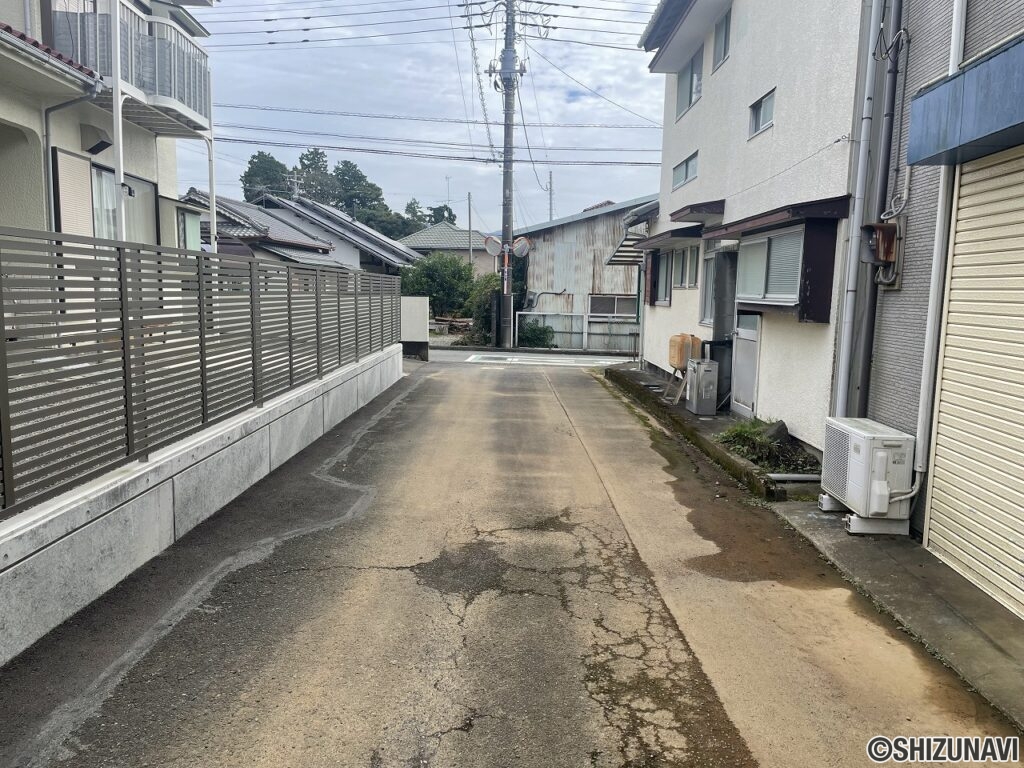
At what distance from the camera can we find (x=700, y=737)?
3.23 meters

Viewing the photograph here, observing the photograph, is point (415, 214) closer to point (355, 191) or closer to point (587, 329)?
point (355, 191)

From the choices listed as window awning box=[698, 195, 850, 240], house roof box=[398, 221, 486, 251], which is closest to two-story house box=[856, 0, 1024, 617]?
window awning box=[698, 195, 850, 240]

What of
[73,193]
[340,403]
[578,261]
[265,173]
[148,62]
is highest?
[265,173]

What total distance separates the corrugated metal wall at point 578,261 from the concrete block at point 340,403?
62.6 ft

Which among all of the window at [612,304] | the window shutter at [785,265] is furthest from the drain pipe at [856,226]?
the window at [612,304]

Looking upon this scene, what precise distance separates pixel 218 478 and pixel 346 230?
1159 inches

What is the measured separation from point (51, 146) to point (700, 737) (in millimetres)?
10693

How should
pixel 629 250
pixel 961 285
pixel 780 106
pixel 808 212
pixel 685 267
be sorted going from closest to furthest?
pixel 961 285
pixel 808 212
pixel 780 106
pixel 685 267
pixel 629 250

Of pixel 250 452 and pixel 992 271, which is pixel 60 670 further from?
pixel 992 271

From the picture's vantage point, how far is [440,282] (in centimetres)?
3550

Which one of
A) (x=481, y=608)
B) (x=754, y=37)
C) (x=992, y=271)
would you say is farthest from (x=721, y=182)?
(x=481, y=608)

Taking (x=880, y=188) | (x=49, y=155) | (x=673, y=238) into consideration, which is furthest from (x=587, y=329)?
(x=880, y=188)

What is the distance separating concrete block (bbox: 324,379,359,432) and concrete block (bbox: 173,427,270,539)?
2.50 metres

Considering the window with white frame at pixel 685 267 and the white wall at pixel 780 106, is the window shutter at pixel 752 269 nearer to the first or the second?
the white wall at pixel 780 106
